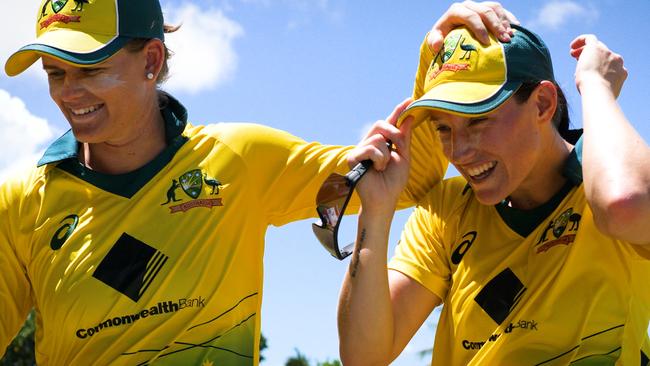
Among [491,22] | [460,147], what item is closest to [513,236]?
[460,147]

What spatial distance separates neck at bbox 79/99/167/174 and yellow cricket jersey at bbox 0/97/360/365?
3.2 inches

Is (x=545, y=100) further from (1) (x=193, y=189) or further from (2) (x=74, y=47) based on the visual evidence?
(2) (x=74, y=47)

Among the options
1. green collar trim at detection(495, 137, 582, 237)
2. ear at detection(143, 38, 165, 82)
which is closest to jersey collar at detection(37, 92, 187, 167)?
ear at detection(143, 38, 165, 82)

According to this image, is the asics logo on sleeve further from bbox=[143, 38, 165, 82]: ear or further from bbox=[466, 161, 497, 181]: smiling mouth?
bbox=[466, 161, 497, 181]: smiling mouth

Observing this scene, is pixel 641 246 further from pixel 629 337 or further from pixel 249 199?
pixel 249 199

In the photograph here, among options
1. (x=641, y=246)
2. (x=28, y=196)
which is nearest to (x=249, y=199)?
(x=28, y=196)

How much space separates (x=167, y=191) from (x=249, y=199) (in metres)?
0.44

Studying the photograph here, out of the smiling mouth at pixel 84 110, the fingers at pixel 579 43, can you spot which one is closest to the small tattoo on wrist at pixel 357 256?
the fingers at pixel 579 43

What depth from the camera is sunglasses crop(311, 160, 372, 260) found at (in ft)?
17.7

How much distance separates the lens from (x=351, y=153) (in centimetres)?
558

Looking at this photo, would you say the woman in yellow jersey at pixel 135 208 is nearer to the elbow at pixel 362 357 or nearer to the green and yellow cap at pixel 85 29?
the green and yellow cap at pixel 85 29

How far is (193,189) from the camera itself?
18.5 ft

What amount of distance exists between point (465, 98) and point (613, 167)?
0.79 meters

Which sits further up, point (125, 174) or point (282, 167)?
point (282, 167)
